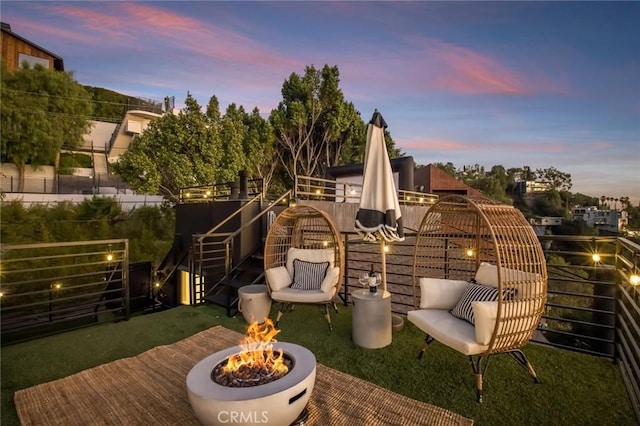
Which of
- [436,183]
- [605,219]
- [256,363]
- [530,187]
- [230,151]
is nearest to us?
[256,363]

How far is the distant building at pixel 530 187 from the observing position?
119 feet

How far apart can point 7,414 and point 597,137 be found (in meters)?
13.1

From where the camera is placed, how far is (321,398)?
7.77 feet

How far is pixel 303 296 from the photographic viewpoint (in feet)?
12.5

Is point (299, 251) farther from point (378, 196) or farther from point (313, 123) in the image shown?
point (313, 123)

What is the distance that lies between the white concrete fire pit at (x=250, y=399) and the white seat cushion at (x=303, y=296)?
6.04 feet

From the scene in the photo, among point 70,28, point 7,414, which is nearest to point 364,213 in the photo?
point 7,414

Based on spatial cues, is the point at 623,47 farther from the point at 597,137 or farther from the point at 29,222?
the point at 29,222

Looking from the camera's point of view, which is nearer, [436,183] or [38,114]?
[38,114]

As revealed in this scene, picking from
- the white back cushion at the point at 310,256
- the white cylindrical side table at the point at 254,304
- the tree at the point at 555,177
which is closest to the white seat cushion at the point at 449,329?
the white back cushion at the point at 310,256

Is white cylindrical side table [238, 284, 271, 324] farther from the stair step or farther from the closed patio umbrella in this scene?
the closed patio umbrella

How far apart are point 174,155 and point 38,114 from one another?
5.44 m

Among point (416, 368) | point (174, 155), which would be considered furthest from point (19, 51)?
point (416, 368)

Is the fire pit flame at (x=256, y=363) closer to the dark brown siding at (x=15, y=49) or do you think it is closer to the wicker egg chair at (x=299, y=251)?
the wicker egg chair at (x=299, y=251)
